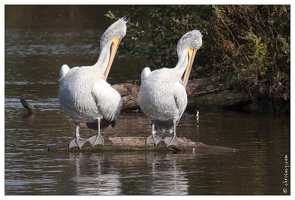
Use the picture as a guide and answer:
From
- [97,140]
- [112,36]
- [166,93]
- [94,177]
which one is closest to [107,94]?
[97,140]

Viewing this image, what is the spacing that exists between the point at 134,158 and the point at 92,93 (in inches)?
42.0

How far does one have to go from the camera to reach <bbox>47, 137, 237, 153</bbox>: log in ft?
41.0

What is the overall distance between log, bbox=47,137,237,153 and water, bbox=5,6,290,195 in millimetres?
85

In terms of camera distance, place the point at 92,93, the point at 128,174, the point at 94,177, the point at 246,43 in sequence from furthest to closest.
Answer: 1. the point at 246,43
2. the point at 92,93
3. the point at 128,174
4. the point at 94,177

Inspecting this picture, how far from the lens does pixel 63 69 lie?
40.7 feet

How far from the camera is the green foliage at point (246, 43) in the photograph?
16312 mm

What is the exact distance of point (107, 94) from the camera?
12.1m

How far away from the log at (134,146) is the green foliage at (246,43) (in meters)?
3.56

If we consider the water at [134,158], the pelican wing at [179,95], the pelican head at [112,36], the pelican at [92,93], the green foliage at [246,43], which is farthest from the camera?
the green foliage at [246,43]

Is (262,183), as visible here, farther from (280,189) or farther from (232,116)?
(232,116)

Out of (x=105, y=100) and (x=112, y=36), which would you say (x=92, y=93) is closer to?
(x=105, y=100)

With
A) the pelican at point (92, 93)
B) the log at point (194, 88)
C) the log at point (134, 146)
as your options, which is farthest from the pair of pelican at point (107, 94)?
the log at point (194, 88)

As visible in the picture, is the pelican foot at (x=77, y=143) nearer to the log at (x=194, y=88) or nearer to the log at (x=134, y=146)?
the log at (x=134, y=146)

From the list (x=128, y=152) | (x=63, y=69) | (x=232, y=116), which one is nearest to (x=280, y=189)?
(x=128, y=152)
